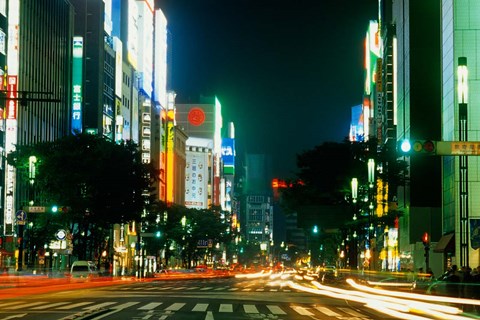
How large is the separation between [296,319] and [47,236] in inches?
2107

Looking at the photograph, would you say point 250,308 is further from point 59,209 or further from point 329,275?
point 329,275

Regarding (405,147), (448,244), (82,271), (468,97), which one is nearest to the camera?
(405,147)

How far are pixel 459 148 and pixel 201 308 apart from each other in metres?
11.5

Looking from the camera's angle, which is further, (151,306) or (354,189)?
(354,189)

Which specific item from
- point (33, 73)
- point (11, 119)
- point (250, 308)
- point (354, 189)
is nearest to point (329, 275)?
point (354, 189)

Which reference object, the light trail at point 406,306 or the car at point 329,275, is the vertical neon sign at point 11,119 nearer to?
the car at point 329,275

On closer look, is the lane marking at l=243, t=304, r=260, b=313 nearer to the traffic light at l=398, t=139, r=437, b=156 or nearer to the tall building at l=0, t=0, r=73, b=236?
the traffic light at l=398, t=139, r=437, b=156

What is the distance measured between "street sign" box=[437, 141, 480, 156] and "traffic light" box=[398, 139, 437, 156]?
0.33 m

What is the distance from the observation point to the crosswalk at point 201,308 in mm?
28698

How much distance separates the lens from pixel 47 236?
7650 centimetres

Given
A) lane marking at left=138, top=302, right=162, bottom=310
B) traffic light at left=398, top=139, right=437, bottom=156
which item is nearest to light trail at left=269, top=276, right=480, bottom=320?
traffic light at left=398, top=139, right=437, bottom=156

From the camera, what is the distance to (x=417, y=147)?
111ft

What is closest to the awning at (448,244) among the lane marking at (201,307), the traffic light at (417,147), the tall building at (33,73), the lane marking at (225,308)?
the traffic light at (417,147)

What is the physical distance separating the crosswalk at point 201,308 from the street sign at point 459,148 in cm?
702
